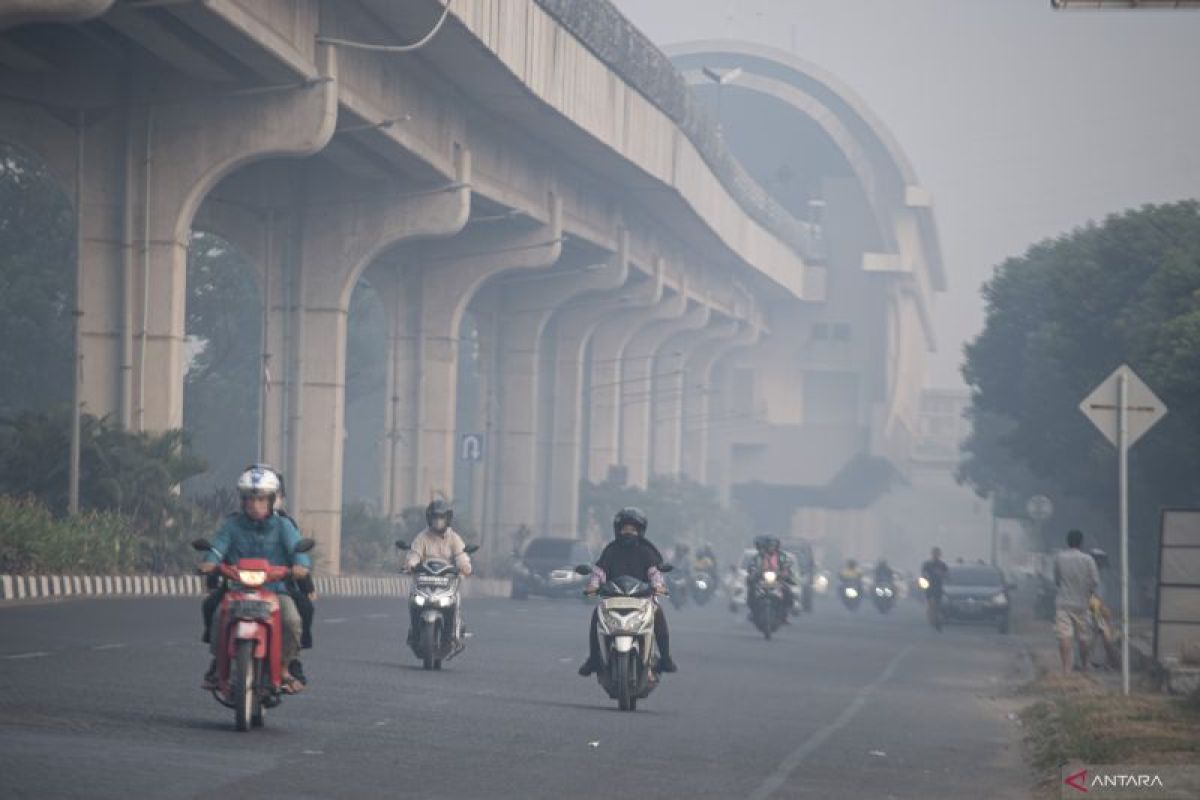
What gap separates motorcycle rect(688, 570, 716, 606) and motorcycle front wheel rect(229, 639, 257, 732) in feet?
174

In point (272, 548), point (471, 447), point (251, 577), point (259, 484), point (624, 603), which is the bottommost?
point (624, 603)

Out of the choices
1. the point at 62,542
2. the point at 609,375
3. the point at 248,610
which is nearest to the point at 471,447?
the point at 609,375

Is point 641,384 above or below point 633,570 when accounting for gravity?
above

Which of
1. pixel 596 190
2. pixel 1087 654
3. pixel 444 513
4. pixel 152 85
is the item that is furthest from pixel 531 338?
pixel 444 513

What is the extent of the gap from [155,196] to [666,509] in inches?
2206

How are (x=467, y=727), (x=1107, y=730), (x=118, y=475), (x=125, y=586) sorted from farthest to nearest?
(x=118, y=475) → (x=125, y=586) → (x=1107, y=730) → (x=467, y=727)

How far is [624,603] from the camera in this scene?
1981 cm

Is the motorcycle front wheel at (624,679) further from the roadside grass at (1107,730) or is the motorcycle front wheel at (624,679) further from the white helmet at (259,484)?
the white helmet at (259,484)

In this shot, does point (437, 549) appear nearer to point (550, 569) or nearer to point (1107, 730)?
point (1107, 730)

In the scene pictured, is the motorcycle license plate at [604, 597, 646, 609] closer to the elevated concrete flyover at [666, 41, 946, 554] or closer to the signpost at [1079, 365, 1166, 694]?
the signpost at [1079, 365, 1166, 694]

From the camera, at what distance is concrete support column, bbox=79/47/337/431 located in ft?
137

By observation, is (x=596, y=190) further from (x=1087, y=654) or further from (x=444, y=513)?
(x=444, y=513)

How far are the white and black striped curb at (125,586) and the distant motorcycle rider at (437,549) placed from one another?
269 inches

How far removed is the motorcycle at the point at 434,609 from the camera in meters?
23.5
